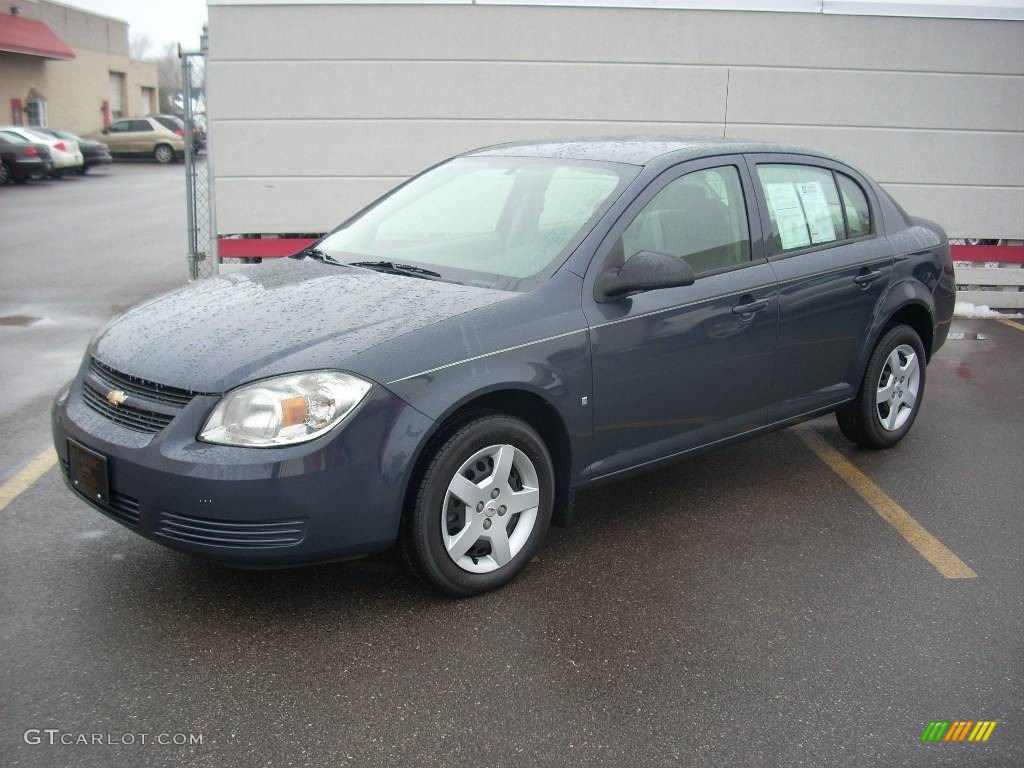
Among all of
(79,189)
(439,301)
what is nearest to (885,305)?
(439,301)

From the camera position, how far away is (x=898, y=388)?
5.52 m

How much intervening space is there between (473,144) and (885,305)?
4.44 metres

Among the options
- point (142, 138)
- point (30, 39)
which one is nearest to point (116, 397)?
point (142, 138)

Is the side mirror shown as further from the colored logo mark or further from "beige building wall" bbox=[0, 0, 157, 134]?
"beige building wall" bbox=[0, 0, 157, 134]

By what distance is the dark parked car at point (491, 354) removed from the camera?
3287 millimetres

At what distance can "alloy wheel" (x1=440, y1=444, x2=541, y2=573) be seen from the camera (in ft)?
11.9

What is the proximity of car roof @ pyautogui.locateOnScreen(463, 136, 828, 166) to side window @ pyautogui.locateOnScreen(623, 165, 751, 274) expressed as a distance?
0.43 ft

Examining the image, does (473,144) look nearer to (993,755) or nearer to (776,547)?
(776,547)

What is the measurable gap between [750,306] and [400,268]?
4.96 ft

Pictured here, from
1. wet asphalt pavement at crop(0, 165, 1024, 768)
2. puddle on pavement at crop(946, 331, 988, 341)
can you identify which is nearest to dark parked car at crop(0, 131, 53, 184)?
wet asphalt pavement at crop(0, 165, 1024, 768)

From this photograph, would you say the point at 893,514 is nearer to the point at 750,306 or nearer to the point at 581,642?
the point at 750,306

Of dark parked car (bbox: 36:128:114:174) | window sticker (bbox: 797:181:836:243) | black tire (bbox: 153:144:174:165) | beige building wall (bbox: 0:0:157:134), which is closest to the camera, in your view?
window sticker (bbox: 797:181:836:243)

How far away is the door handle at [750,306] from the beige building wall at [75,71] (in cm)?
3793

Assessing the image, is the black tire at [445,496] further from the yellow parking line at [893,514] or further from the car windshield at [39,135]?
the car windshield at [39,135]
